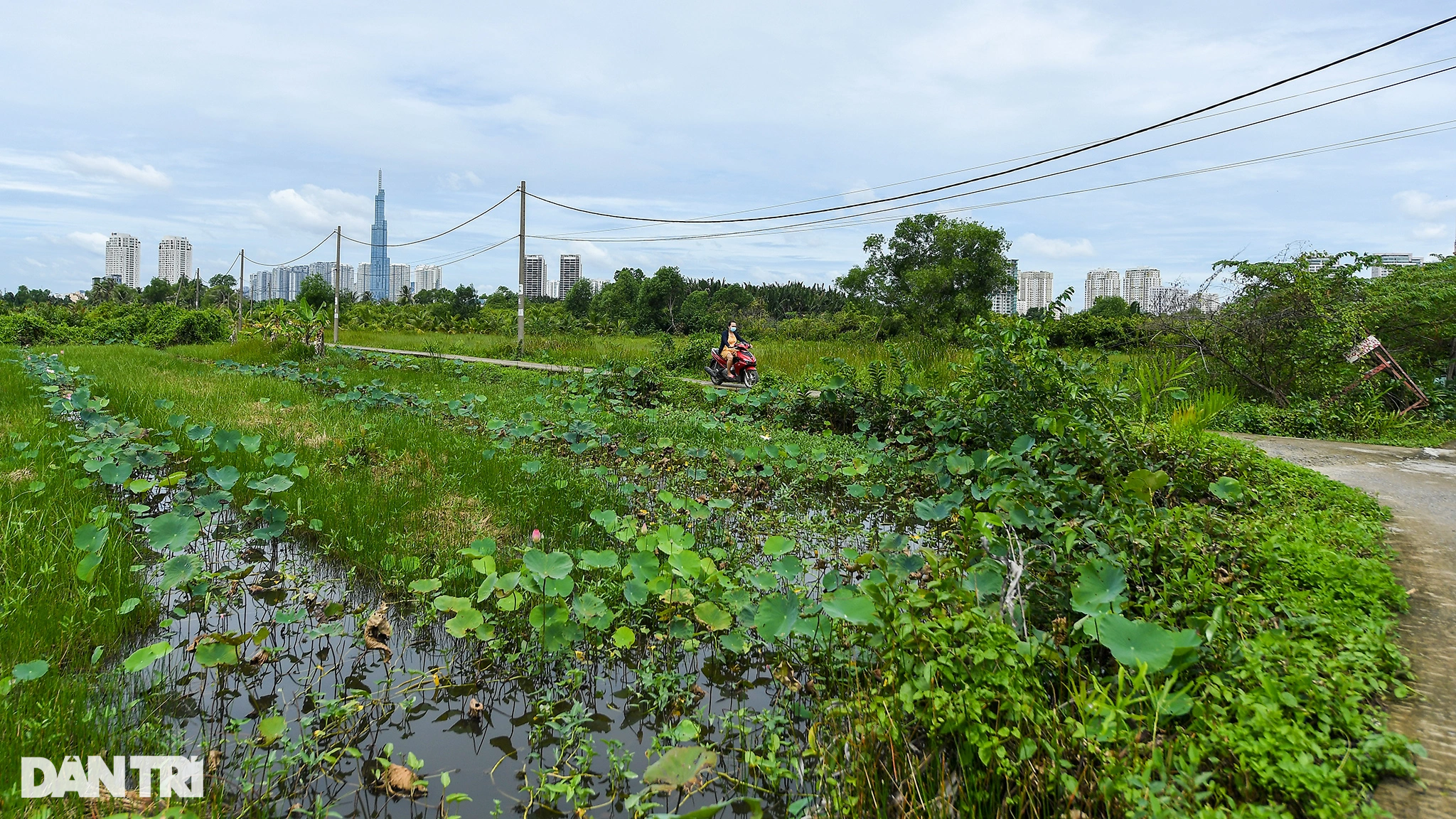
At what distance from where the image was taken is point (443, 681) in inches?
112

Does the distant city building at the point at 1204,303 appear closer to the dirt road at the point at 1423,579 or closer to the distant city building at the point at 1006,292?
the dirt road at the point at 1423,579

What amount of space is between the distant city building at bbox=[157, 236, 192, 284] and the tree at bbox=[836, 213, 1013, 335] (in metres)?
80.7

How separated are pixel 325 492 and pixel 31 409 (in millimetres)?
4213

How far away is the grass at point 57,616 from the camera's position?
220 centimetres

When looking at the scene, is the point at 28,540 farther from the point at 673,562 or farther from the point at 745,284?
the point at 745,284

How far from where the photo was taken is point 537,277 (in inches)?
Answer: 3570

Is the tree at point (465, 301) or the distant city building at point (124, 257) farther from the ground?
the distant city building at point (124, 257)

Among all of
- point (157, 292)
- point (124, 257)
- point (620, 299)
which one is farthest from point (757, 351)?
point (124, 257)

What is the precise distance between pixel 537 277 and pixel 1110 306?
230 ft

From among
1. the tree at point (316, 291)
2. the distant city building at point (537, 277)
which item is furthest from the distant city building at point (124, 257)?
the tree at point (316, 291)

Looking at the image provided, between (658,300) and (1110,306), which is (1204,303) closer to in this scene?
(1110,306)

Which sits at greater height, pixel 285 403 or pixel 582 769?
pixel 285 403

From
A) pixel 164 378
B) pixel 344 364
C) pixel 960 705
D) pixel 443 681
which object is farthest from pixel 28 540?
pixel 344 364

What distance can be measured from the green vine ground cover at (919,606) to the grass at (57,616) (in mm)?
321
